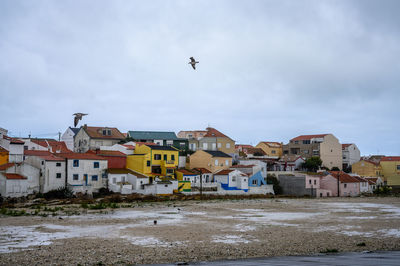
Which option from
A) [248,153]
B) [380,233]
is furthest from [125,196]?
[248,153]

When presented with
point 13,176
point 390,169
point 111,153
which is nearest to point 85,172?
point 111,153

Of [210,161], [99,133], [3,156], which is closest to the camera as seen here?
[3,156]

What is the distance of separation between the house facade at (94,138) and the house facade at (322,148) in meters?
40.4

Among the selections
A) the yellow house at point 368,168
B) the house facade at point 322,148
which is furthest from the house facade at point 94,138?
the yellow house at point 368,168

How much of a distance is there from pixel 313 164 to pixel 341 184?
41.8 ft

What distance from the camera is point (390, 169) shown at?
274 ft

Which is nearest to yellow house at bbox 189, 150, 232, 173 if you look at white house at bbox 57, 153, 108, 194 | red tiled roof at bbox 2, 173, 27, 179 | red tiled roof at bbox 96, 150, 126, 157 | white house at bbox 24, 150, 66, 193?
red tiled roof at bbox 96, 150, 126, 157

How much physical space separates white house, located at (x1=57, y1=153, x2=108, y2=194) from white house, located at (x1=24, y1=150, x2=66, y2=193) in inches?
31.8

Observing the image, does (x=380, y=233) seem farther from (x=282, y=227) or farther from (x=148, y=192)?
(x=148, y=192)

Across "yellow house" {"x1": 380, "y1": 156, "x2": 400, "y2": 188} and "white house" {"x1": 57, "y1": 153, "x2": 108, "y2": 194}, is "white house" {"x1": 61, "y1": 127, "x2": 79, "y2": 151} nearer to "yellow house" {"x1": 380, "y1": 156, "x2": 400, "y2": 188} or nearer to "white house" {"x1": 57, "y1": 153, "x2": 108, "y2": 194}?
"white house" {"x1": 57, "y1": 153, "x2": 108, "y2": 194}

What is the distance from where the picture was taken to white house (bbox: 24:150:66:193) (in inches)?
1799

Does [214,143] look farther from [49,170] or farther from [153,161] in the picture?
[49,170]

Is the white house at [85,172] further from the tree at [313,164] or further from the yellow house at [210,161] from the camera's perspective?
the tree at [313,164]

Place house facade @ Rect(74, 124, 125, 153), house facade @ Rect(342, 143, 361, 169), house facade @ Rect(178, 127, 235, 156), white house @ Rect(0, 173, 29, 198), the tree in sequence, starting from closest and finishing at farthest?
white house @ Rect(0, 173, 29, 198)
house facade @ Rect(74, 124, 125, 153)
the tree
house facade @ Rect(178, 127, 235, 156)
house facade @ Rect(342, 143, 361, 169)
